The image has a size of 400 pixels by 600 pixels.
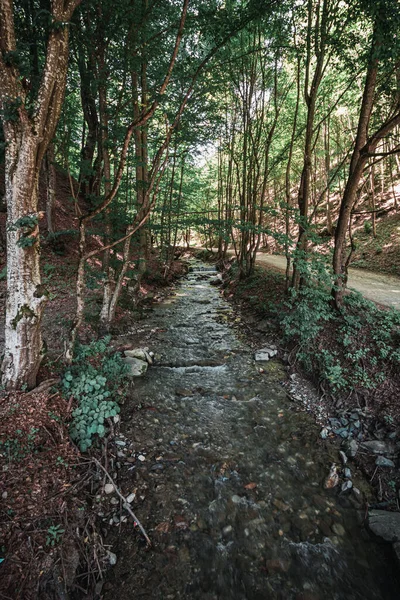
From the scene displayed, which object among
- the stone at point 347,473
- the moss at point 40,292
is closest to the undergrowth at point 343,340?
the stone at point 347,473

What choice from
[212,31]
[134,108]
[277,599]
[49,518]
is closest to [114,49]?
[134,108]

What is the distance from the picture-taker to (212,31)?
576cm

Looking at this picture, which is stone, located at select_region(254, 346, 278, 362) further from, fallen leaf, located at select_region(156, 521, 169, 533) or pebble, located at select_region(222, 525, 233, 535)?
fallen leaf, located at select_region(156, 521, 169, 533)

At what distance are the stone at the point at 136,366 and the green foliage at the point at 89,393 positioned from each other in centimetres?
83

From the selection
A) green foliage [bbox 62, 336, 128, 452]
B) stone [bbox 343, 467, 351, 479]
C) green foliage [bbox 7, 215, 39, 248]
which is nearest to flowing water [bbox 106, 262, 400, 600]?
stone [bbox 343, 467, 351, 479]

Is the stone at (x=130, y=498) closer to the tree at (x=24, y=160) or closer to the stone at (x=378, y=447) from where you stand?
the tree at (x=24, y=160)

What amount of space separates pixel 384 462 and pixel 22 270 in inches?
236

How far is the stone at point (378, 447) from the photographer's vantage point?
4.33 meters

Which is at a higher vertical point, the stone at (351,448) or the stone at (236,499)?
the stone at (351,448)

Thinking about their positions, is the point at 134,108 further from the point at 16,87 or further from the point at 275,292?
the point at 275,292

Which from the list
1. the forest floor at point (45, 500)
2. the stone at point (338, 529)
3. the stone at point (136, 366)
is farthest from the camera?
the stone at point (136, 366)

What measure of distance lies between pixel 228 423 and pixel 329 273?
14.3ft

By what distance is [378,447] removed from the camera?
4379 mm

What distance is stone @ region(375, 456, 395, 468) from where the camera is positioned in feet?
13.4
